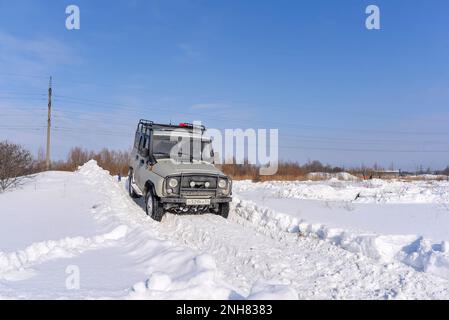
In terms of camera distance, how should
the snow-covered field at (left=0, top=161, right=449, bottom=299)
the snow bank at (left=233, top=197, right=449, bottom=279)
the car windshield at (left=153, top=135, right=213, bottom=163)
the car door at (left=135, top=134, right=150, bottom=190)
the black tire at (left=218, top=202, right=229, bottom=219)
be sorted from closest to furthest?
1. the snow-covered field at (left=0, top=161, right=449, bottom=299)
2. the snow bank at (left=233, top=197, right=449, bottom=279)
3. the black tire at (left=218, top=202, right=229, bottom=219)
4. the car windshield at (left=153, top=135, right=213, bottom=163)
5. the car door at (left=135, top=134, right=150, bottom=190)

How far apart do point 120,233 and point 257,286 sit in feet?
13.3

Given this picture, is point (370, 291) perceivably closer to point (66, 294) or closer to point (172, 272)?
point (172, 272)

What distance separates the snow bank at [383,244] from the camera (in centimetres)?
576

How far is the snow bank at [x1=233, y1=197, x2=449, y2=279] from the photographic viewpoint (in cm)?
576

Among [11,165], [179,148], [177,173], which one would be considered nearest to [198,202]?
[177,173]

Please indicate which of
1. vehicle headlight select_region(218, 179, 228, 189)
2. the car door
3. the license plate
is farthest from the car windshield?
the license plate

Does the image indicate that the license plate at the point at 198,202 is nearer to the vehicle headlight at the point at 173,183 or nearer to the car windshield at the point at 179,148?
the vehicle headlight at the point at 173,183

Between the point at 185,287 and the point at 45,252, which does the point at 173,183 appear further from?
the point at 185,287

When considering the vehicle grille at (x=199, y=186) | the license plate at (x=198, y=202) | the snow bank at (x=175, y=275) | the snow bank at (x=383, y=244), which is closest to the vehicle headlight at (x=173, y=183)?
the vehicle grille at (x=199, y=186)

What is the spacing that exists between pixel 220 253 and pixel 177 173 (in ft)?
10.3

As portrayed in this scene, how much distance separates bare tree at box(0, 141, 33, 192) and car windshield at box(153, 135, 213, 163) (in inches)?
257

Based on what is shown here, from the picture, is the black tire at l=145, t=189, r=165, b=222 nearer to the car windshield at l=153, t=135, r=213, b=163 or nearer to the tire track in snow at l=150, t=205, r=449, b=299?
the tire track in snow at l=150, t=205, r=449, b=299
